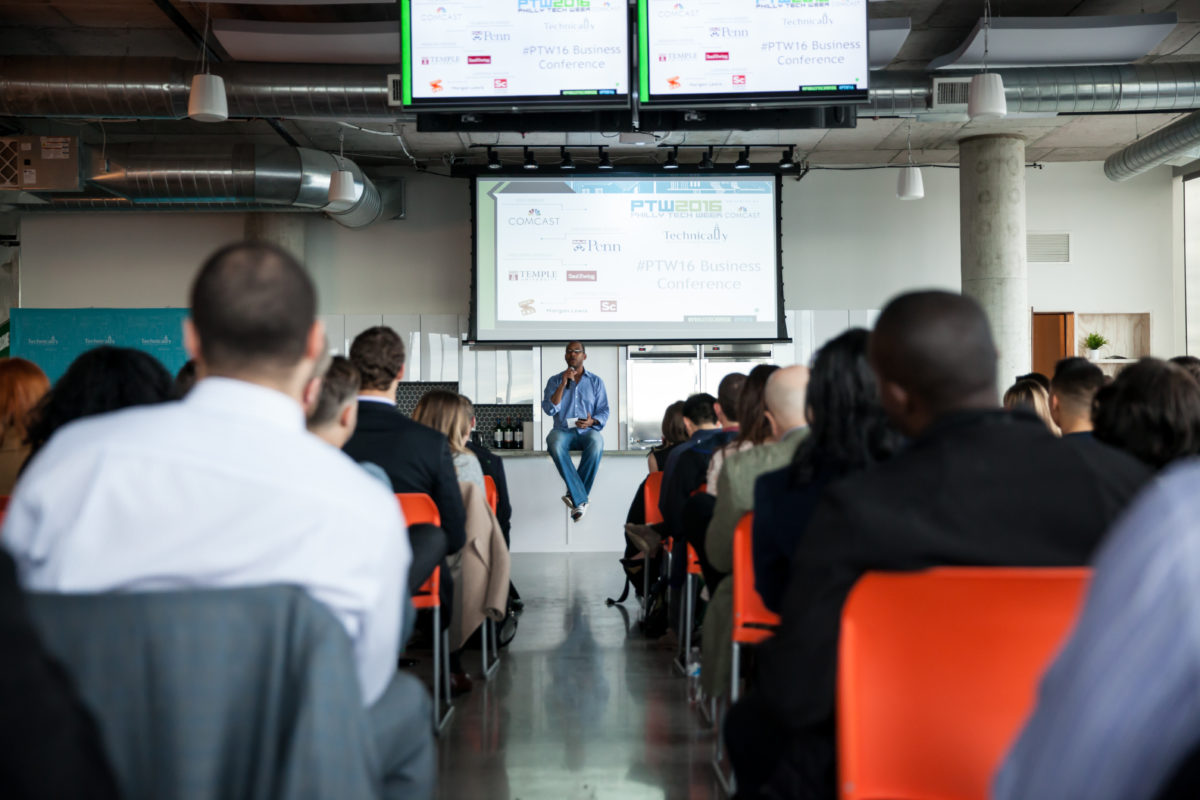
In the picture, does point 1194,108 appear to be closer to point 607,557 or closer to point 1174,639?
point 607,557

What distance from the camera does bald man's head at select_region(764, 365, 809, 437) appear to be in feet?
8.29

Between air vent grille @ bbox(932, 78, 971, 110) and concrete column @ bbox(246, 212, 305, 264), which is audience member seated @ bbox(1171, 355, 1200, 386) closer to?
air vent grille @ bbox(932, 78, 971, 110)

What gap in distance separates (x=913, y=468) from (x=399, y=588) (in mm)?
732

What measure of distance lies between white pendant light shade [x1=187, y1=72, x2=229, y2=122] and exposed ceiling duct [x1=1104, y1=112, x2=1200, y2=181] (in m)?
6.56

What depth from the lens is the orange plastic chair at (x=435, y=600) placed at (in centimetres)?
288

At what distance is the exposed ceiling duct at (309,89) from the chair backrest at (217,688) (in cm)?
513

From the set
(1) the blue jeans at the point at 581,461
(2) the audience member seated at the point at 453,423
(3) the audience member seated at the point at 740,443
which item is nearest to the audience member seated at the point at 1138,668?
(3) the audience member seated at the point at 740,443

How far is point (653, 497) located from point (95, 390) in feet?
9.52

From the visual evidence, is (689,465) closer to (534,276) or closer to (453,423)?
(453,423)

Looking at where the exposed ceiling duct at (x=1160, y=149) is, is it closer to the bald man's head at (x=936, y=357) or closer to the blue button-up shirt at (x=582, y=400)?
the blue button-up shirt at (x=582, y=400)

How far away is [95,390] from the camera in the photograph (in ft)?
7.32

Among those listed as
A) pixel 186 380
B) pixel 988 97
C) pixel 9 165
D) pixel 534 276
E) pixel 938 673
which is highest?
pixel 9 165

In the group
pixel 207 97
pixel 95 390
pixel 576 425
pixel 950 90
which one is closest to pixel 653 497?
pixel 576 425

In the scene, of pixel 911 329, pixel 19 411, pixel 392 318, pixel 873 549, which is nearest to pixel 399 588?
pixel 873 549
